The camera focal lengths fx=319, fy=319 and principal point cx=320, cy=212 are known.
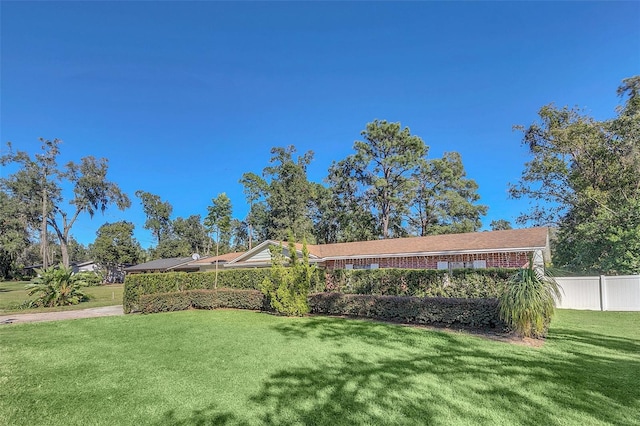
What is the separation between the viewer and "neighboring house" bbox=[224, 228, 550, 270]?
15.3 meters

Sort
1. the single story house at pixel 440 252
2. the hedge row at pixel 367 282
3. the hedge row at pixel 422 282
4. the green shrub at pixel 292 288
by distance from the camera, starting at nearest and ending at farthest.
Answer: the hedge row at pixel 422 282, the hedge row at pixel 367 282, the green shrub at pixel 292 288, the single story house at pixel 440 252

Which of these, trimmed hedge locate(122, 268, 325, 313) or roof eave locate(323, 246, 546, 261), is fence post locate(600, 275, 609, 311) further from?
trimmed hedge locate(122, 268, 325, 313)

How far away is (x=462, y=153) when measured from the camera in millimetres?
33000

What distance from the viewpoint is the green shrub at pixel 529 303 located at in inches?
283

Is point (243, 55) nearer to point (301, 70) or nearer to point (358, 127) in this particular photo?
point (301, 70)

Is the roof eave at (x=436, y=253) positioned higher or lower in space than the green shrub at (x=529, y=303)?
higher

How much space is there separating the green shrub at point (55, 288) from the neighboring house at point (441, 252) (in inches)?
345

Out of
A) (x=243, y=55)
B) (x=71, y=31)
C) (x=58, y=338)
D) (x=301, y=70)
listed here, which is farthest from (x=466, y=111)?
(x=58, y=338)

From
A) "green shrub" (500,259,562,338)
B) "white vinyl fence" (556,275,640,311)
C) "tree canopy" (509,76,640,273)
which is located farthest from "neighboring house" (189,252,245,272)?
"tree canopy" (509,76,640,273)

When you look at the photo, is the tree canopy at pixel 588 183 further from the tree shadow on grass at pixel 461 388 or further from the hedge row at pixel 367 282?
the tree shadow on grass at pixel 461 388

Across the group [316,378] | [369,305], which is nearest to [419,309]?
[369,305]

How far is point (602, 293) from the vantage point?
1348 centimetres

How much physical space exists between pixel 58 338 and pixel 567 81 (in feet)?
77.8

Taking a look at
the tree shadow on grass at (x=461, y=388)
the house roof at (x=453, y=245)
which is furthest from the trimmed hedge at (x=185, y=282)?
the tree shadow on grass at (x=461, y=388)
